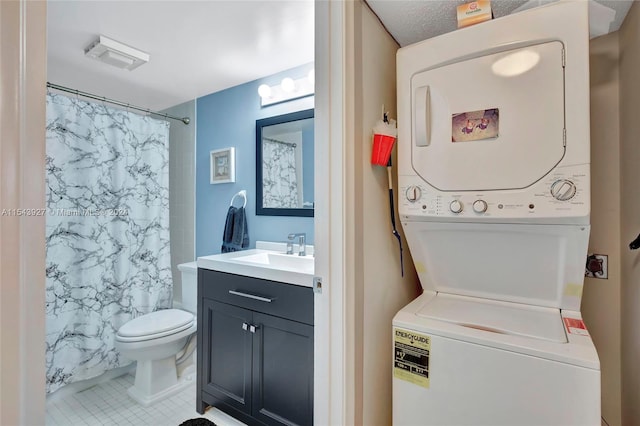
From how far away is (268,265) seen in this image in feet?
5.29

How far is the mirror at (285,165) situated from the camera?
2.18m

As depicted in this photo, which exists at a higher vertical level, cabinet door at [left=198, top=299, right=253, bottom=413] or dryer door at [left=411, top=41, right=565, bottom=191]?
dryer door at [left=411, top=41, right=565, bottom=191]

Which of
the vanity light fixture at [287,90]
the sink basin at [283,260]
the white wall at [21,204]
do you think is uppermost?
the vanity light fixture at [287,90]

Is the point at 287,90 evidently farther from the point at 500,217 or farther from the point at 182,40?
the point at 500,217

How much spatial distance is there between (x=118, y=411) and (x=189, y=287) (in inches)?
33.5

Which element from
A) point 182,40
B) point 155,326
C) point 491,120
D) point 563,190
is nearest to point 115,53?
point 182,40

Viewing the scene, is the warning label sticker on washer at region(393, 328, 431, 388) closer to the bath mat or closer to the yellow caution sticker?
the yellow caution sticker

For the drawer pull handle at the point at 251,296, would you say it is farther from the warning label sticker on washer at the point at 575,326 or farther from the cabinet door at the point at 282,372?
the warning label sticker on washer at the point at 575,326

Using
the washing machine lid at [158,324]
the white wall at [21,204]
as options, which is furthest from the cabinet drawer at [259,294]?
Result: the white wall at [21,204]

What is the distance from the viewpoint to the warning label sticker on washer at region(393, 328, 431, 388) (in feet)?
3.55

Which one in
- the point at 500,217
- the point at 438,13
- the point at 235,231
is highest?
the point at 438,13

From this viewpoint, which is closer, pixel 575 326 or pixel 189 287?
pixel 575 326

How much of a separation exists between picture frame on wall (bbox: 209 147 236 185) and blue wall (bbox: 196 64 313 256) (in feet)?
0.13

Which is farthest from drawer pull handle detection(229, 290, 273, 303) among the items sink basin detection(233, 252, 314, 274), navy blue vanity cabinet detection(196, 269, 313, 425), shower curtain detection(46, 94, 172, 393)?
shower curtain detection(46, 94, 172, 393)
